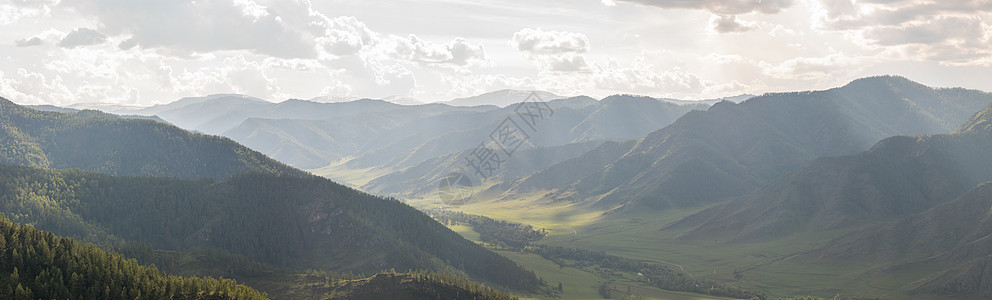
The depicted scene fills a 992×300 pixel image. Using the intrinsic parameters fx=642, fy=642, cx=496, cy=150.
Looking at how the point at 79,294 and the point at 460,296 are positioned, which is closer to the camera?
the point at 79,294

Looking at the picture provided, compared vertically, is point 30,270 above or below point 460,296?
above

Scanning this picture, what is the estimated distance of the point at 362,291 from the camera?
186 m

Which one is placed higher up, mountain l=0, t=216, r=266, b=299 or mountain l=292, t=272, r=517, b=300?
mountain l=0, t=216, r=266, b=299

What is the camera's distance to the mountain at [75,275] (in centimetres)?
14260

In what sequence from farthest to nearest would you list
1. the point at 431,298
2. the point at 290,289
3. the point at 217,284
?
the point at 290,289, the point at 431,298, the point at 217,284

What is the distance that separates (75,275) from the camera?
145750mm

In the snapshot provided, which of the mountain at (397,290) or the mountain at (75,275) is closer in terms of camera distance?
the mountain at (75,275)

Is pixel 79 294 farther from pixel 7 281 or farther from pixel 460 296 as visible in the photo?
pixel 460 296

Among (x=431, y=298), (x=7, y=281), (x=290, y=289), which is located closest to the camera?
(x=7, y=281)

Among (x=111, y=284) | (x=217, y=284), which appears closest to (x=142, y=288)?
(x=111, y=284)

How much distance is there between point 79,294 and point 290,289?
207 feet

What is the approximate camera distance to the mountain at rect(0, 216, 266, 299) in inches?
5614

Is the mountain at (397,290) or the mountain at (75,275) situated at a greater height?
the mountain at (75,275)

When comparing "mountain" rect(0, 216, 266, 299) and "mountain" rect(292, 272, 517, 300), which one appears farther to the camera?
"mountain" rect(292, 272, 517, 300)
